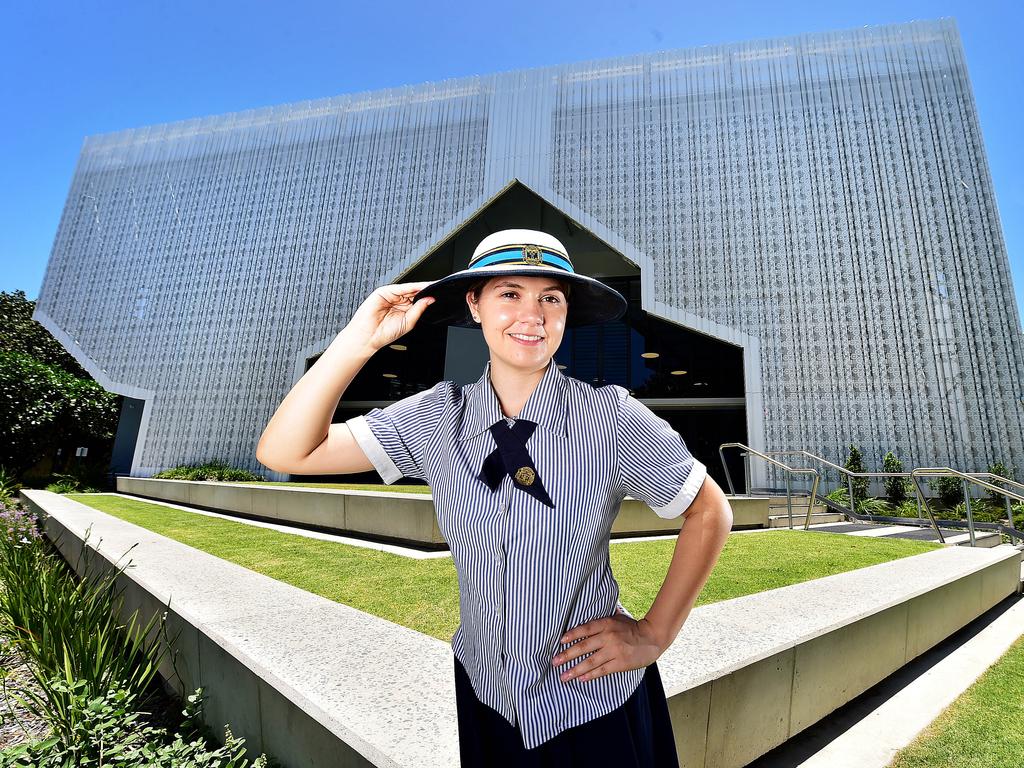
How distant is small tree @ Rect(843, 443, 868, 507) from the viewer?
11.6 m

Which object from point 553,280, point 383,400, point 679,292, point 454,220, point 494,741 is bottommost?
point 494,741

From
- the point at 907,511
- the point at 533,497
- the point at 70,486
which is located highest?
the point at 533,497

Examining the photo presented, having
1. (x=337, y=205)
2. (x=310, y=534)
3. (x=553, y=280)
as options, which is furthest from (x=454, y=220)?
(x=553, y=280)

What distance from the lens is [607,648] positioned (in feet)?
3.16

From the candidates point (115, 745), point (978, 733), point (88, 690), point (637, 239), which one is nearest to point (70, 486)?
point (88, 690)

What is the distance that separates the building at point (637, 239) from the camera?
12.6 meters

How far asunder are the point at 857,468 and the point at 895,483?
2.48 ft

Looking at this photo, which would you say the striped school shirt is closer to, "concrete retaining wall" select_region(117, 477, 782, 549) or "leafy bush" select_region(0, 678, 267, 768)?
"leafy bush" select_region(0, 678, 267, 768)

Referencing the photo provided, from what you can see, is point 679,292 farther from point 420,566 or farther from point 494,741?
point 494,741

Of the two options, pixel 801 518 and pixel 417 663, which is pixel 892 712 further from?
pixel 801 518

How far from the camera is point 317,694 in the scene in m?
1.70

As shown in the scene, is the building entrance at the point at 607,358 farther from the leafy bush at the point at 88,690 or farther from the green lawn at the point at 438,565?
the leafy bush at the point at 88,690

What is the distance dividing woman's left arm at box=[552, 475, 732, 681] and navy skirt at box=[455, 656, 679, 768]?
0.10 metres

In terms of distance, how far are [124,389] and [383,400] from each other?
8684 millimetres
